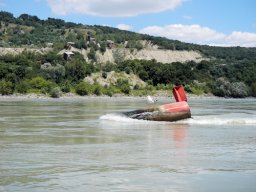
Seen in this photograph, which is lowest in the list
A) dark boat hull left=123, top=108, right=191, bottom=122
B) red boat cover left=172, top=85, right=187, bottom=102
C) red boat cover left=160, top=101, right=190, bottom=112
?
dark boat hull left=123, top=108, right=191, bottom=122

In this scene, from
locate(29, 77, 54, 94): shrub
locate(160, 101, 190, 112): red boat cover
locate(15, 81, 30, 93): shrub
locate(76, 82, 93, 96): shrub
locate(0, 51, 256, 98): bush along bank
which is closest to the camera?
locate(160, 101, 190, 112): red boat cover

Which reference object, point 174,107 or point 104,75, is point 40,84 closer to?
point 104,75

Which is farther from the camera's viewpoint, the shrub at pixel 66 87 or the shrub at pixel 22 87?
the shrub at pixel 66 87

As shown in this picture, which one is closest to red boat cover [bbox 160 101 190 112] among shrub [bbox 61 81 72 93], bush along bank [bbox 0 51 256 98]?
bush along bank [bbox 0 51 256 98]

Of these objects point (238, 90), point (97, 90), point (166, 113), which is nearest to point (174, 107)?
point (166, 113)

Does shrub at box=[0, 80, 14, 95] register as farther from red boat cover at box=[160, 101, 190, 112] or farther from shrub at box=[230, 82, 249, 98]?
red boat cover at box=[160, 101, 190, 112]

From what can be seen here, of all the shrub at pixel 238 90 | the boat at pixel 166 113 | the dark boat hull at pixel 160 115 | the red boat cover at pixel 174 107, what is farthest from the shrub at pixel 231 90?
the dark boat hull at pixel 160 115

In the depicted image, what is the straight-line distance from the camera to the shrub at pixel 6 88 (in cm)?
12589

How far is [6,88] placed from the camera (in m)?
127

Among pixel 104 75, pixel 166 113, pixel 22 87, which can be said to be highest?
pixel 104 75

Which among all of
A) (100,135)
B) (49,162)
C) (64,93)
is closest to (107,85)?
(64,93)

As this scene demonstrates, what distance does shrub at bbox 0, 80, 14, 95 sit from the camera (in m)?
126

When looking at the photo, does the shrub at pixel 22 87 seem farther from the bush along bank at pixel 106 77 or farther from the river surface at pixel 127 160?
the river surface at pixel 127 160

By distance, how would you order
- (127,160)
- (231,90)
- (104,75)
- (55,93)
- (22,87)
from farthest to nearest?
(104,75)
(231,90)
(22,87)
(55,93)
(127,160)
